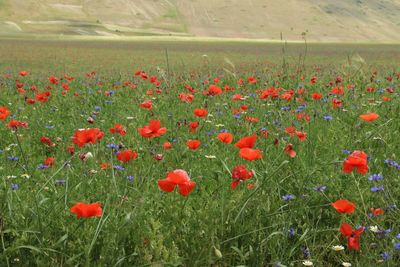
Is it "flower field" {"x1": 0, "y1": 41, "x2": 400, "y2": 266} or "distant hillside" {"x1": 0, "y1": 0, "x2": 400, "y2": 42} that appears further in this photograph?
"distant hillside" {"x1": 0, "y1": 0, "x2": 400, "y2": 42}

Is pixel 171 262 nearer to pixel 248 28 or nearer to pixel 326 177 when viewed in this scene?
pixel 326 177

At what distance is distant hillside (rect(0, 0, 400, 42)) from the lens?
12431 cm

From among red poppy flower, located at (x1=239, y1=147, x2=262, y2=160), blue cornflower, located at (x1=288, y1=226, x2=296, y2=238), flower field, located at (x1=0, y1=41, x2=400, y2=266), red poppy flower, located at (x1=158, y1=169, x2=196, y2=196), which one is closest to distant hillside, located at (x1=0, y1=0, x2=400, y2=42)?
flower field, located at (x1=0, y1=41, x2=400, y2=266)

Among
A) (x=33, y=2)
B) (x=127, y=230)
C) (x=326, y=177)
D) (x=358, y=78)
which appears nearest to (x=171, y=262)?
(x=127, y=230)

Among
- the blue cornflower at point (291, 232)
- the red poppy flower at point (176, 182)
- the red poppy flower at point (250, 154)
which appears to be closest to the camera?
the red poppy flower at point (176, 182)

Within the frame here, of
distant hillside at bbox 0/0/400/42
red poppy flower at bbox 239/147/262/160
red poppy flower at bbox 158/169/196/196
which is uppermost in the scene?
red poppy flower at bbox 239/147/262/160

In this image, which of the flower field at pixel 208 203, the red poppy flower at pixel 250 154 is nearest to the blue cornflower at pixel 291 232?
the flower field at pixel 208 203

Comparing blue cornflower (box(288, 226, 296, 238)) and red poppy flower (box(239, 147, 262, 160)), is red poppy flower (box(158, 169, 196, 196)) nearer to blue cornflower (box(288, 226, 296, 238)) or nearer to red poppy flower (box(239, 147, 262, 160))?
red poppy flower (box(239, 147, 262, 160))

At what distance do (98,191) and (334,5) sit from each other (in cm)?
19680

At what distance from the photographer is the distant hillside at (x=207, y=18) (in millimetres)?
124312

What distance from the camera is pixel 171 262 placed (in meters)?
2.37

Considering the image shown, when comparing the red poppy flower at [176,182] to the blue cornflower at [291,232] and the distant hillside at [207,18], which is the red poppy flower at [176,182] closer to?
the blue cornflower at [291,232]

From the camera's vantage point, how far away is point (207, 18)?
492 feet

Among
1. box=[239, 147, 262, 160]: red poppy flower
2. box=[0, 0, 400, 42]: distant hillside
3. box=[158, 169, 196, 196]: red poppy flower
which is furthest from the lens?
box=[0, 0, 400, 42]: distant hillside
